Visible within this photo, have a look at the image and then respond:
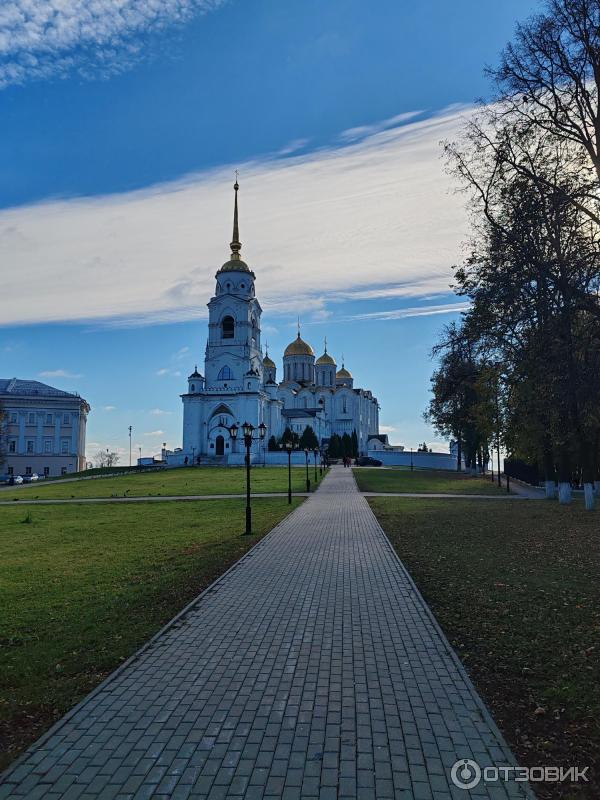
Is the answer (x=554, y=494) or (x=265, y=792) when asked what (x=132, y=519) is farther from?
(x=554, y=494)

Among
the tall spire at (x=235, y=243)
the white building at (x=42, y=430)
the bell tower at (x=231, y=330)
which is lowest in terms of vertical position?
the white building at (x=42, y=430)

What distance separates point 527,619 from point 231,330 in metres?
68.4

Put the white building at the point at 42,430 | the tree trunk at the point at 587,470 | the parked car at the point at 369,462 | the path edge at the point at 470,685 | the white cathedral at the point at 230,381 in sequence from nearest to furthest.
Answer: the path edge at the point at 470,685 < the tree trunk at the point at 587,470 < the white cathedral at the point at 230,381 < the parked car at the point at 369,462 < the white building at the point at 42,430

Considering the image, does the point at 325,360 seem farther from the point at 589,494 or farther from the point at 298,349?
the point at 589,494

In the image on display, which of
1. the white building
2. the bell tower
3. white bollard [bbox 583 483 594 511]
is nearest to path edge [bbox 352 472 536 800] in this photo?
white bollard [bbox 583 483 594 511]

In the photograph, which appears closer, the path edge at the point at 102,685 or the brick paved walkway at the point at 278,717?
the brick paved walkway at the point at 278,717

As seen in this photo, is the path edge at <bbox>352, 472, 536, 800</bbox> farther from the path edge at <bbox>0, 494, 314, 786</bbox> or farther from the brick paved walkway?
the path edge at <bbox>0, 494, 314, 786</bbox>

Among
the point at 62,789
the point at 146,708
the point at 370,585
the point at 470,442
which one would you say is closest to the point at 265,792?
the point at 62,789

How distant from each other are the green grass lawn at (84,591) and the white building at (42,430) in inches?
2490

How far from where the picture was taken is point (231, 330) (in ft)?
244

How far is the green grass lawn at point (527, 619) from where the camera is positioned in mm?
4875

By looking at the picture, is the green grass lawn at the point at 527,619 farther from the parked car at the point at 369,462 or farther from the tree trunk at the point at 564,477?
the parked car at the point at 369,462

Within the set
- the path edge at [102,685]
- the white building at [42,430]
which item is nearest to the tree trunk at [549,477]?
the path edge at [102,685]

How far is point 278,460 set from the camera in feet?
215
